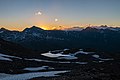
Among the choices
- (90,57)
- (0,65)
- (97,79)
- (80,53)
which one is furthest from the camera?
(80,53)

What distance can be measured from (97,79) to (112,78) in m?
3.09

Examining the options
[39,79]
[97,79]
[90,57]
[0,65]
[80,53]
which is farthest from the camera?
[80,53]

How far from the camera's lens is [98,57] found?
150625 millimetres

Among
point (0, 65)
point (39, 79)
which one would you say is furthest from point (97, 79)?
point (0, 65)

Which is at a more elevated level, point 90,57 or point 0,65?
point 0,65

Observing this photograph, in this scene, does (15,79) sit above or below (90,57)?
above

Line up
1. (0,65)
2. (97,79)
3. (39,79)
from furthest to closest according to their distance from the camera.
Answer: (0,65) → (39,79) → (97,79)

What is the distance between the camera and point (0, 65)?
246ft

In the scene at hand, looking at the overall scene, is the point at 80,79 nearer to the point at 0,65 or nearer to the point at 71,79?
the point at 71,79

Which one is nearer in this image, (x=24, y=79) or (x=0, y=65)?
(x=24, y=79)

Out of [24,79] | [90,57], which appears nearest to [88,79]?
[24,79]

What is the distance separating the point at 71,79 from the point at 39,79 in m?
6.32

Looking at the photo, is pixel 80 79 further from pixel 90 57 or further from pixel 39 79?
pixel 90 57

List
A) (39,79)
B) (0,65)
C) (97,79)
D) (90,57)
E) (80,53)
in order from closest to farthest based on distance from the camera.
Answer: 1. (97,79)
2. (39,79)
3. (0,65)
4. (90,57)
5. (80,53)
